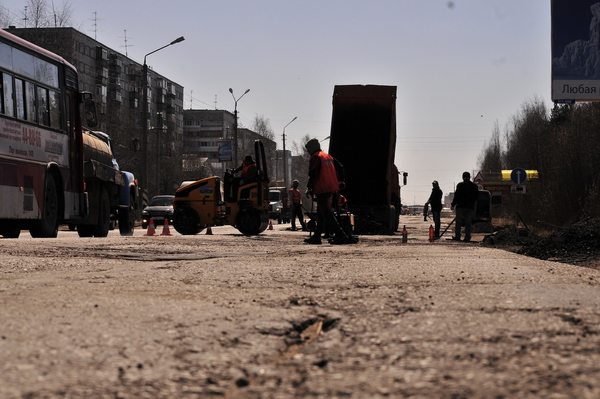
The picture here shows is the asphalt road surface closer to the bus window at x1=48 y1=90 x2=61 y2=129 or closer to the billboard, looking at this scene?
the bus window at x1=48 y1=90 x2=61 y2=129

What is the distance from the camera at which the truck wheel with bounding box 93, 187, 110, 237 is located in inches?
747

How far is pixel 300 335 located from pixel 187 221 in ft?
57.3

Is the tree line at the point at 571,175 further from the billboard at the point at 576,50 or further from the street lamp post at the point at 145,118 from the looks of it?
the street lamp post at the point at 145,118

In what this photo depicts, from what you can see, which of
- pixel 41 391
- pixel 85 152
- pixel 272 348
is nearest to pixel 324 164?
pixel 85 152

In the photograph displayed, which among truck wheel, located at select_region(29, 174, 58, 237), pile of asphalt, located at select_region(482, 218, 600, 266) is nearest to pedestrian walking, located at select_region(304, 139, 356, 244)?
pile of asphalt, located at select_region(482, 218, 600, 266)

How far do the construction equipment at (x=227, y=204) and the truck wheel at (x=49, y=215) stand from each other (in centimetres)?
550

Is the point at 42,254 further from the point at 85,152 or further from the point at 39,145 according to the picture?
the point at 85,152

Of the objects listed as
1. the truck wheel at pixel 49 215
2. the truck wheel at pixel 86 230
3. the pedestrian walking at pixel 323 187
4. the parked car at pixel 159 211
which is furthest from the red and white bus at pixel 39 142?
the parked car at pixel 159 211

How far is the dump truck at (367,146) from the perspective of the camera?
71.7 ft

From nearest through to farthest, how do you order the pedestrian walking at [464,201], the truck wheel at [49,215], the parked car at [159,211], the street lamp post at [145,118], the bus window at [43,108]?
the truck wheel at [49,215]
the bus window at [43,108]
the pedestrian walking at [464,201]
the street lamp post at [145,118]
the parked car at [159,211]

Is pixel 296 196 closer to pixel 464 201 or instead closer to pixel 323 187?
pixel 464 201

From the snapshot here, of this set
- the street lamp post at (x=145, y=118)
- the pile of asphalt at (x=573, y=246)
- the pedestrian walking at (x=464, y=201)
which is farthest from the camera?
the street lamp post at (x=145, y=118)

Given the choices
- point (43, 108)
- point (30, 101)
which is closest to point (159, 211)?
point (43, 108)

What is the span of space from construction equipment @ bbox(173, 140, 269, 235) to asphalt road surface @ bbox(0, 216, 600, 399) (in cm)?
1293
